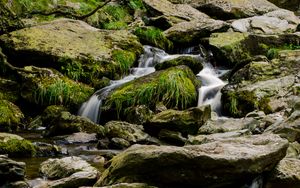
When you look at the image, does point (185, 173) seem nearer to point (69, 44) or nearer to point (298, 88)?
point (298, 88)

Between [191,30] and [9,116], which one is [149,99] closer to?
[9,116]

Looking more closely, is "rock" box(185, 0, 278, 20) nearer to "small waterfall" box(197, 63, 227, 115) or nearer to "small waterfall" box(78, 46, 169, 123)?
"small waterfall" box(78, 46, 169, 123)

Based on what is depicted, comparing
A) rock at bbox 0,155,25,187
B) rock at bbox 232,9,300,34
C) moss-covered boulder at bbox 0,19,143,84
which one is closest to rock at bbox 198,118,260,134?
rock at bbox 0,155,25,187

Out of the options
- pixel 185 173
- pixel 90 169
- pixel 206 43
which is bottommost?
pixel 206 43

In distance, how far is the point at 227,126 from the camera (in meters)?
8.40

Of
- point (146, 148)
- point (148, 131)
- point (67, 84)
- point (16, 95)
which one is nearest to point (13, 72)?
point (16, 95)

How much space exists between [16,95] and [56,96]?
997 millimetres

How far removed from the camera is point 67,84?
11734 mm

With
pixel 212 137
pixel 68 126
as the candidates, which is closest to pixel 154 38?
pixel 68 126

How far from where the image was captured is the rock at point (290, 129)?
636 cm

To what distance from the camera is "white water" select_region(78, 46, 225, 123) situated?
1110 centimetres

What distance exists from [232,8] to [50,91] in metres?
9.77

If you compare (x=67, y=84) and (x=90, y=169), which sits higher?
(x=90, y=169)

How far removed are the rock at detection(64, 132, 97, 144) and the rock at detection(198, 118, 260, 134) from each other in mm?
1972
